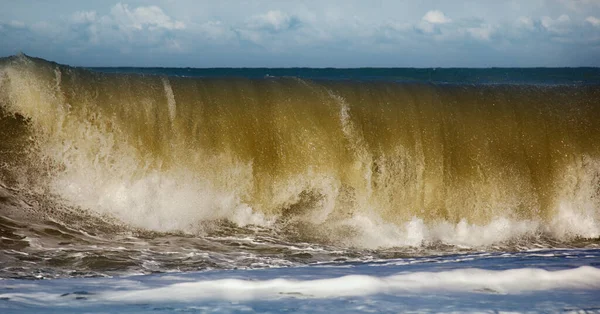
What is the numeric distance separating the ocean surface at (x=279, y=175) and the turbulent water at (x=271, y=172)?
0.01 m

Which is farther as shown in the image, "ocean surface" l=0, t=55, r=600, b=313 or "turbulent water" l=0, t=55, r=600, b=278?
"turbulent water" l=0, t=55, r=600, b=278

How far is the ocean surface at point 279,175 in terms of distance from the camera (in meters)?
6.46

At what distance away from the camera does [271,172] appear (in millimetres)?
7465

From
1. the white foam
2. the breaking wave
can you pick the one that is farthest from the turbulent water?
the white foam

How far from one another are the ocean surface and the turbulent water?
0.01 m

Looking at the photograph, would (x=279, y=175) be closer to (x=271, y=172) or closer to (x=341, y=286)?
(x=271, y=172)

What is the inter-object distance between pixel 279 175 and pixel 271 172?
9 centimetres

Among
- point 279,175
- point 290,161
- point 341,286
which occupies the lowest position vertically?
point 341,286

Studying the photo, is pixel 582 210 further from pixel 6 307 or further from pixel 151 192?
pixel 6 307

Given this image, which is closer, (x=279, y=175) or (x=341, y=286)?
(x=341, y=286)

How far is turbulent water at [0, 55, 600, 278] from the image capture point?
6.79 m

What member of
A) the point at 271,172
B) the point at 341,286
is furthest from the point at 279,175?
the point at 341,286

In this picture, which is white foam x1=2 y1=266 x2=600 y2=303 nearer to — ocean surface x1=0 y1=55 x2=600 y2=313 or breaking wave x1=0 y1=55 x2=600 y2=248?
ocean surface x1=0 y1=55 x2=600 y2=313

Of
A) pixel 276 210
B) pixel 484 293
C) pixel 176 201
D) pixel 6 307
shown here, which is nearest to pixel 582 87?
pixel 276 210
